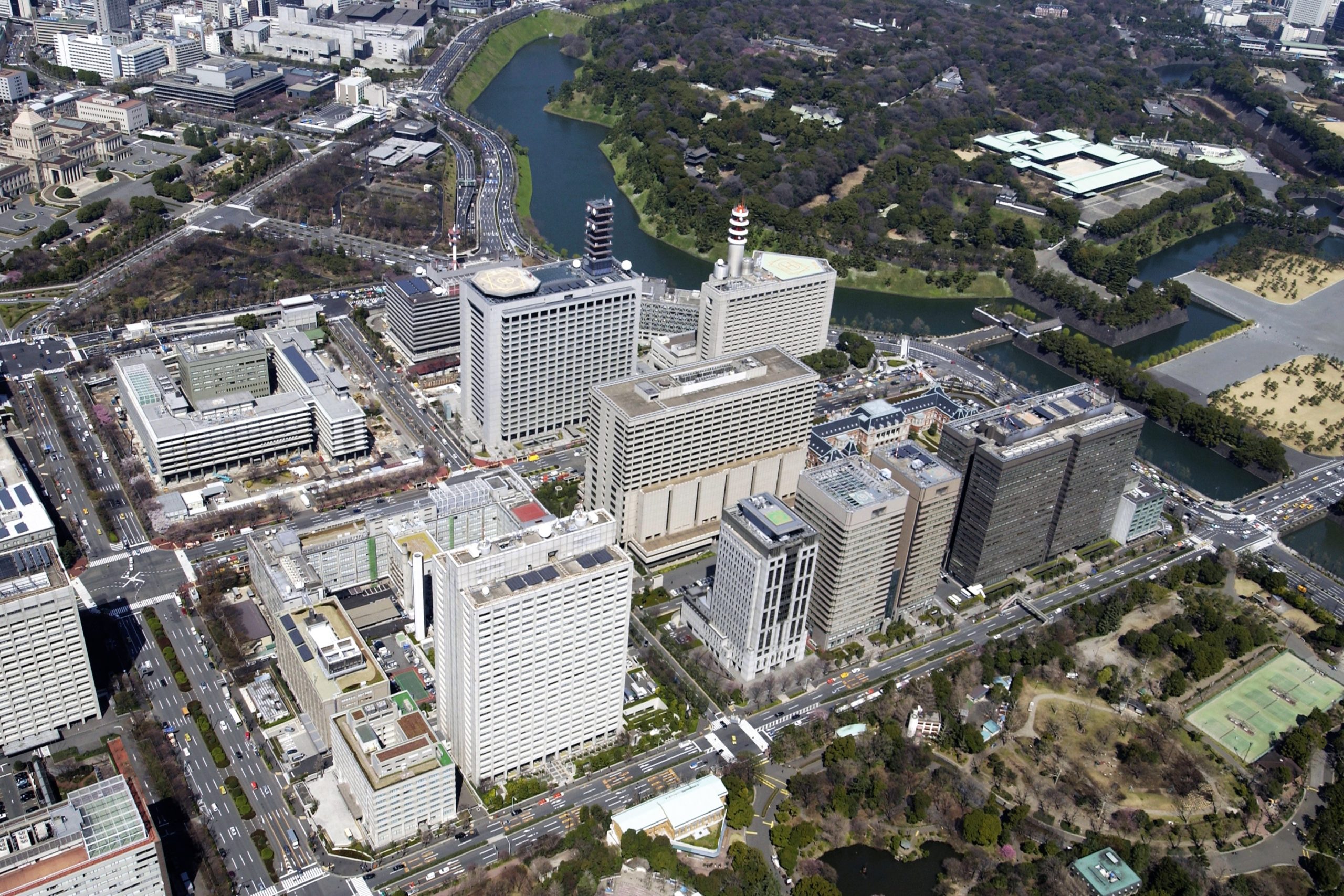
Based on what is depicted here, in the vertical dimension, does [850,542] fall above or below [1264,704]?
above

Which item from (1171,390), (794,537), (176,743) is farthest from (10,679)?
(1171,390)

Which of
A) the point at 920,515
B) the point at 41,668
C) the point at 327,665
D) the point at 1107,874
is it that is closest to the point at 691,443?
the point at 920,515

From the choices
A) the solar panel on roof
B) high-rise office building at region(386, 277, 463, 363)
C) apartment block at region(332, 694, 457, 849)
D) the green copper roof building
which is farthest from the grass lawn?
the green copper roof building

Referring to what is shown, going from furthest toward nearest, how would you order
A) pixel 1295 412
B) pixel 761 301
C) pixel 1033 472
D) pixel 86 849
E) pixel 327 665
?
pixel 1295 412
pixel 761 301
pixel 1033 472
pixel 327 665
pixel 86 849

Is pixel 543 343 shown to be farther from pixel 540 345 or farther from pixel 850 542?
pixel 850 542

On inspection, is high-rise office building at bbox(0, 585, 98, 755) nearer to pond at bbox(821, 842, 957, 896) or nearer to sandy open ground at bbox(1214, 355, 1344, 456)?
pond at bbox(821, 842, 957, 896)

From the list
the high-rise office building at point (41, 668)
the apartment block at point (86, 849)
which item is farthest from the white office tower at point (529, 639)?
the high-rise office building at point (41, 668)

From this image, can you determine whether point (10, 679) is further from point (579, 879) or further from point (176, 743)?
point (579, 879)
